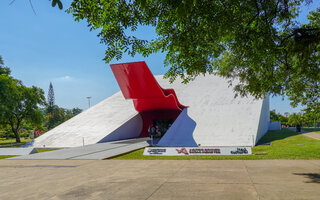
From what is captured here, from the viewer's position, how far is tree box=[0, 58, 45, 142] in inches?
1133

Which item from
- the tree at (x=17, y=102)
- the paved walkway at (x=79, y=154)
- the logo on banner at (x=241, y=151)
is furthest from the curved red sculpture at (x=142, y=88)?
the tree at (x=17, y=102)

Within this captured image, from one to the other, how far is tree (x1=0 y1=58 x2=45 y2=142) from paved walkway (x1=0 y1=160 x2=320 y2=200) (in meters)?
24.7

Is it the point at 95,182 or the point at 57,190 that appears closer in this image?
the point at 57,190

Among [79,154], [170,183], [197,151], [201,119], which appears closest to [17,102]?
[79,154]

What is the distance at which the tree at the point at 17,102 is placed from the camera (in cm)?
2878

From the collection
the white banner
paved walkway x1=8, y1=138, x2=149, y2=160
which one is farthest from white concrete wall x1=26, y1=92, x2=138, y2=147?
the white banner

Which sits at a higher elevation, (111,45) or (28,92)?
(28,92)

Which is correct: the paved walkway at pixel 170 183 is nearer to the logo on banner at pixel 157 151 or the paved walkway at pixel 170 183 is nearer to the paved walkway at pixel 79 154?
the paved walkway at pixel 79 154

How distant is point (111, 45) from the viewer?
248 inches

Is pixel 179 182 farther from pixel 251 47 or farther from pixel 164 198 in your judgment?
pixel 251 47

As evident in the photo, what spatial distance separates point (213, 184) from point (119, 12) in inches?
187

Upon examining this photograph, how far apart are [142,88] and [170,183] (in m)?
14.3

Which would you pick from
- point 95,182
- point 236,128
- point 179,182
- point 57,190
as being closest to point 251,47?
point 179,182

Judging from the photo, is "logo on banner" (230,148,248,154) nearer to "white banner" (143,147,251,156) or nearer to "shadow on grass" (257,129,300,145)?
"white banner" (143,147,251,156)
